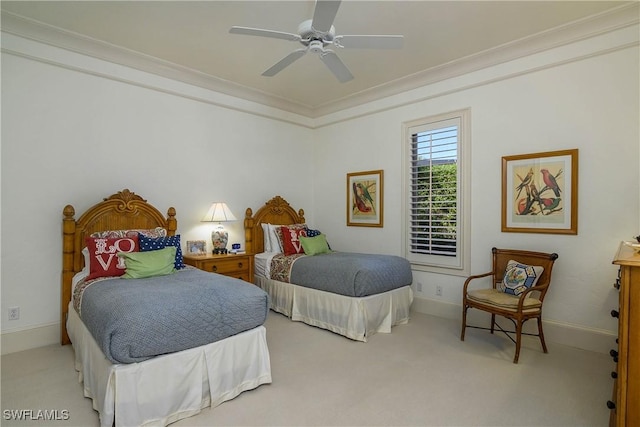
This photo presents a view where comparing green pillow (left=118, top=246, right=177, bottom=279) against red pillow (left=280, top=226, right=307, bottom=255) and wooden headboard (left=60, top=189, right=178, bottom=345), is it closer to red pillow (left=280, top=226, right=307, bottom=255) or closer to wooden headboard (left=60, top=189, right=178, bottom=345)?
wooden headboard (left=60, top=189, right=178, bottom=345)

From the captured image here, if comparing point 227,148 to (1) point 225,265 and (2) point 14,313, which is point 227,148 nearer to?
(1) point 225,265

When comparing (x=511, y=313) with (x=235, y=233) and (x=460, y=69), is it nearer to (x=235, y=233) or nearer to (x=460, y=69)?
(x=460, y=69)

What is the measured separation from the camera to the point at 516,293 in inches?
129

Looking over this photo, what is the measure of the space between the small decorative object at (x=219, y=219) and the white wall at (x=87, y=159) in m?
0.16

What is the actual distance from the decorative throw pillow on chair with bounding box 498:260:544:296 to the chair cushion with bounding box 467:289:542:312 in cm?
8

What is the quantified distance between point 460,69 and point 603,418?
3.53m

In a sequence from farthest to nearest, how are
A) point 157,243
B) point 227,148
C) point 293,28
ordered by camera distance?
point 227,148 → point 157,243 → point 293,28

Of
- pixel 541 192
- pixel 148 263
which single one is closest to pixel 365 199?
pixel 541 192

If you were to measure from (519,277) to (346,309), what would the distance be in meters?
1.72

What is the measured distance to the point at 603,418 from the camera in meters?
2.17

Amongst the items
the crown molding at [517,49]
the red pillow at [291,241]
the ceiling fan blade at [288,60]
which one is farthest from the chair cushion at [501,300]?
the ceiling fan blade at [288,60]

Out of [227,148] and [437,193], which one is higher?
[227,148]

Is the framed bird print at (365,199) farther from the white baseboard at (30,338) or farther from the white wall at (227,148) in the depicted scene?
the white baseboard at (30,338)

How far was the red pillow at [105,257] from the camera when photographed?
310 cm
